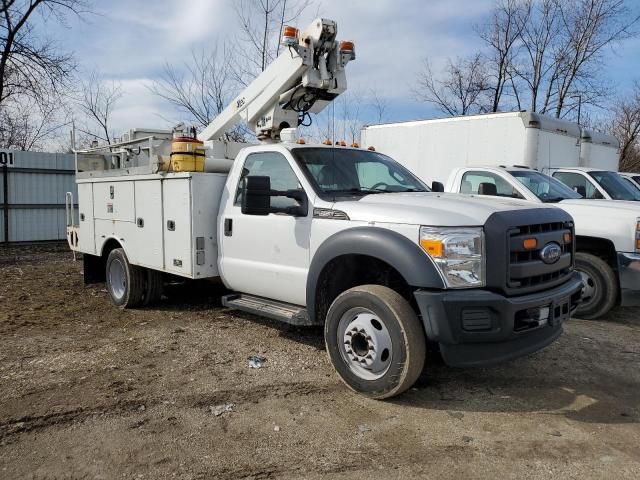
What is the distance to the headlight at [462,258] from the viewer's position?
3.65 metres

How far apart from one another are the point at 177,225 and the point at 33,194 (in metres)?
10.7

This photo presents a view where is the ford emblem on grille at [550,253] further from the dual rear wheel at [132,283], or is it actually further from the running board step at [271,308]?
the dual rear wheel at [132,283]

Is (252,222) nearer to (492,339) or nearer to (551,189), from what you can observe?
(492,339)

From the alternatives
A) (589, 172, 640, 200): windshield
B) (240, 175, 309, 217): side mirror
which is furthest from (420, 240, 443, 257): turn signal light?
(589, 172, 640, 200): windshield

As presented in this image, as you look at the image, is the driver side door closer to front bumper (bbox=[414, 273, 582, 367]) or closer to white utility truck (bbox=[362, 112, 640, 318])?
front bumper (bbox=[414, 273, 582, 367])

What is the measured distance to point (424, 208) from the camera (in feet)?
12.9

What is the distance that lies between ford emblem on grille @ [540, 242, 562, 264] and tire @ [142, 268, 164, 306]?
4769mm

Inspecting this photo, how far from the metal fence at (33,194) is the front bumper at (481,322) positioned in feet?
44.4

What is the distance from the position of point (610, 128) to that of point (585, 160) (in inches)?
1069

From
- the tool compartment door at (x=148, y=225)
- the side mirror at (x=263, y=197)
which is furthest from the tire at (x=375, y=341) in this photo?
the tool compartment door at (x=148, y=225)

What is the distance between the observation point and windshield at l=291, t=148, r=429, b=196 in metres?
4.77

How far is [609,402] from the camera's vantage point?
13.5ft

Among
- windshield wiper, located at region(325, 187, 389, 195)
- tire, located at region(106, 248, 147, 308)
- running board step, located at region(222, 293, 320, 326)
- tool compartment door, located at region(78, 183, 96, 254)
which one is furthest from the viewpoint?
tool compartment door, located at region(78, 183, 96, 254)

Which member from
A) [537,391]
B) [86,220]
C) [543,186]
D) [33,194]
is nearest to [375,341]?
[537,391]
